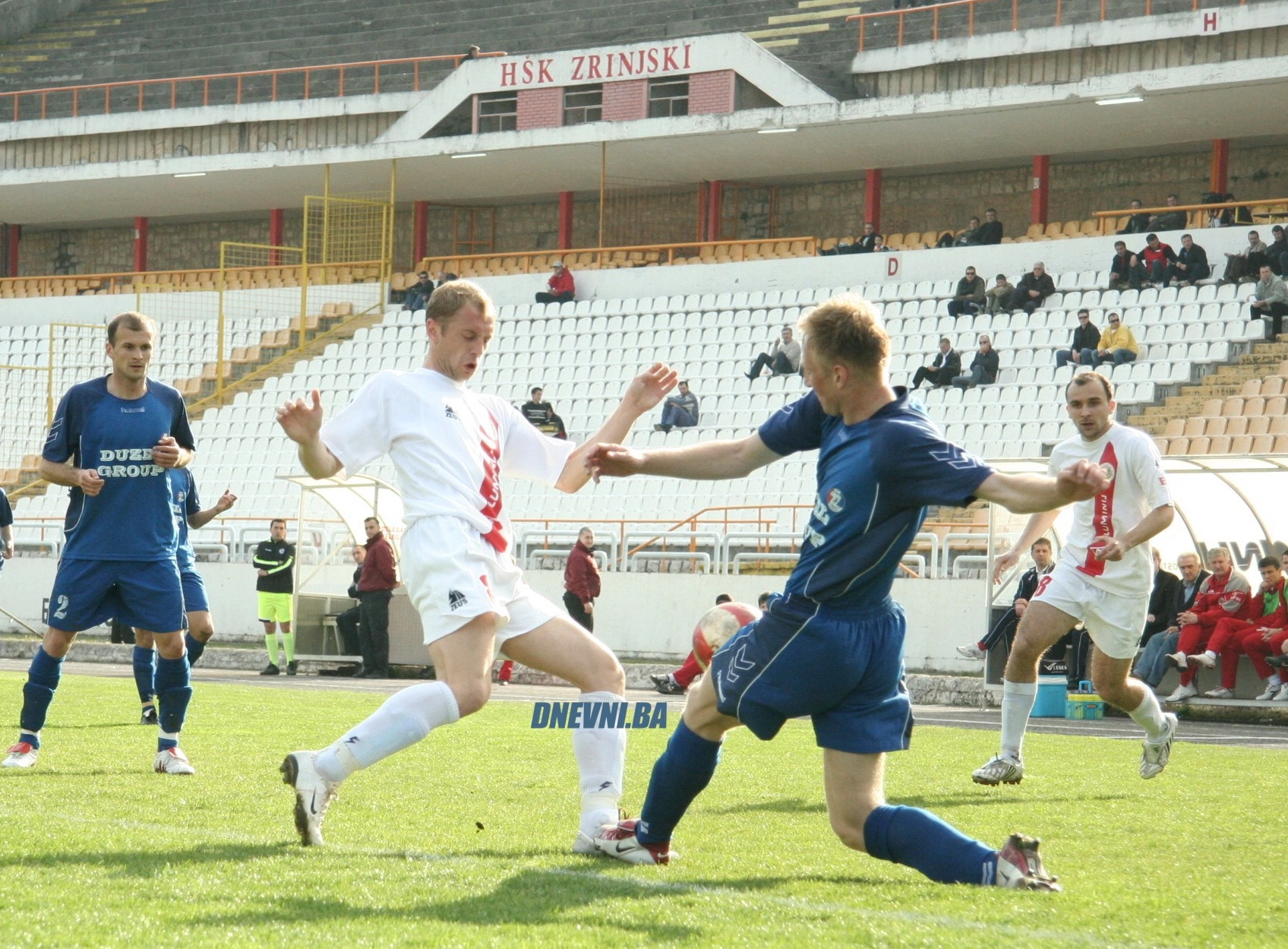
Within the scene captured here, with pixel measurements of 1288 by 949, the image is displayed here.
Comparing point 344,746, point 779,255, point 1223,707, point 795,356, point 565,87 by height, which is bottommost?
point 1223,707

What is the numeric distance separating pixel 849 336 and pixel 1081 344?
19921 mm

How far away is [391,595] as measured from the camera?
68.0ft

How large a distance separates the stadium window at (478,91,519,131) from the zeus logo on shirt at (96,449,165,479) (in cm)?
2700

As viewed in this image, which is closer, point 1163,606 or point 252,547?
point 1163,606

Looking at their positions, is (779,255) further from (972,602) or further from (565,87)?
(972,602)

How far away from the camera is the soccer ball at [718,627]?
6.52 m

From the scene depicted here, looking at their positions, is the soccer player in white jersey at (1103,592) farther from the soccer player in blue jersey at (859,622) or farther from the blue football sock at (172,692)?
the blue football sock at (172,692)

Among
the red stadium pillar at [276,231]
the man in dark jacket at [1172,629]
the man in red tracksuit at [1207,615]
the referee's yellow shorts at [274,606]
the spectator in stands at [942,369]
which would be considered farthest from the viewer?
the red stadium pillar at [276,231]

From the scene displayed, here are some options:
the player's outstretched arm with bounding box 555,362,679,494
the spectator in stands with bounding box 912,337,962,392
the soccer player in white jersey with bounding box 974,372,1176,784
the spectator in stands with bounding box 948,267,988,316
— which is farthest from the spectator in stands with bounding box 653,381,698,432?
the player's outstretched arm with bounding box 555,362,679,494

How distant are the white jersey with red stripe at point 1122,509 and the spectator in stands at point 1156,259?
18.1 meters

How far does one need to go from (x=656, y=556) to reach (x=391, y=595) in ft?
11.3

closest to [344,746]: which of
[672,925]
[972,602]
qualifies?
[672,925]

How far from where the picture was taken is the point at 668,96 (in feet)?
107

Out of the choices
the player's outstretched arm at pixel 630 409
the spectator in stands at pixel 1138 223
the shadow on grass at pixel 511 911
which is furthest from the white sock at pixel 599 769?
the spectator in stands at pixel 1138 223
